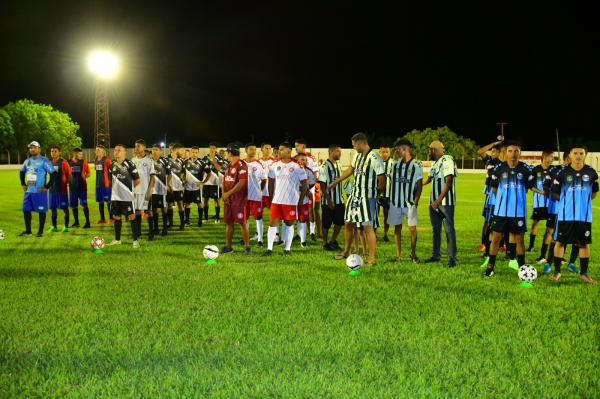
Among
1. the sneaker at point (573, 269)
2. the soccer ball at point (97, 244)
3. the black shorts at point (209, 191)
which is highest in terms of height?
the black shorts at point (209, 191)

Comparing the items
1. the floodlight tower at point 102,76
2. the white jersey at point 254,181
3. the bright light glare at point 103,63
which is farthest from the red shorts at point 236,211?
the bright light glare at point 103,63

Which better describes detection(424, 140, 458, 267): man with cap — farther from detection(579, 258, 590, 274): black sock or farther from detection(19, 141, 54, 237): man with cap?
detection(19, 141, 54, 237): man with cap

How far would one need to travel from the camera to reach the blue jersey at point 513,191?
30.5 feet

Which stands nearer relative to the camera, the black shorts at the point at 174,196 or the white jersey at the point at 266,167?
the white jersey at the point at 266,167

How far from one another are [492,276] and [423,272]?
112 cm

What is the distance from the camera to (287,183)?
1123 centimetres

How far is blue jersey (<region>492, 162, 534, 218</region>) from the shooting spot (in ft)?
30.5

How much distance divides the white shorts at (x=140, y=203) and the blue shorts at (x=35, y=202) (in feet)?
8.15

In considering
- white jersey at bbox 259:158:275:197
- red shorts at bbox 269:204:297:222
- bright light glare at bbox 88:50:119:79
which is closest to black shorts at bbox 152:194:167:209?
white jersey at bbox 259:158:275:197

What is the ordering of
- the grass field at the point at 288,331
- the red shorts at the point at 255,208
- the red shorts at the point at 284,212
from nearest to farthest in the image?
the grass field at the point at 288,331 → the red shorts at the point at 284,212 → the red shorts at the point at 255,208

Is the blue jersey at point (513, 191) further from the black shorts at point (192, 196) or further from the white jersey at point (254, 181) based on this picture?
the black shorts at point (192, 196)

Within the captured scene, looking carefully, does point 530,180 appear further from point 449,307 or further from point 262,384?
point 262,384

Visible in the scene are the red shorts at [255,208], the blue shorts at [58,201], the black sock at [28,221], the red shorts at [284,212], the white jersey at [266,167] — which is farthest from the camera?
the blue shorts at [58,201]

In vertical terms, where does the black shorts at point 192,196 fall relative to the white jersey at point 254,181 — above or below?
below
